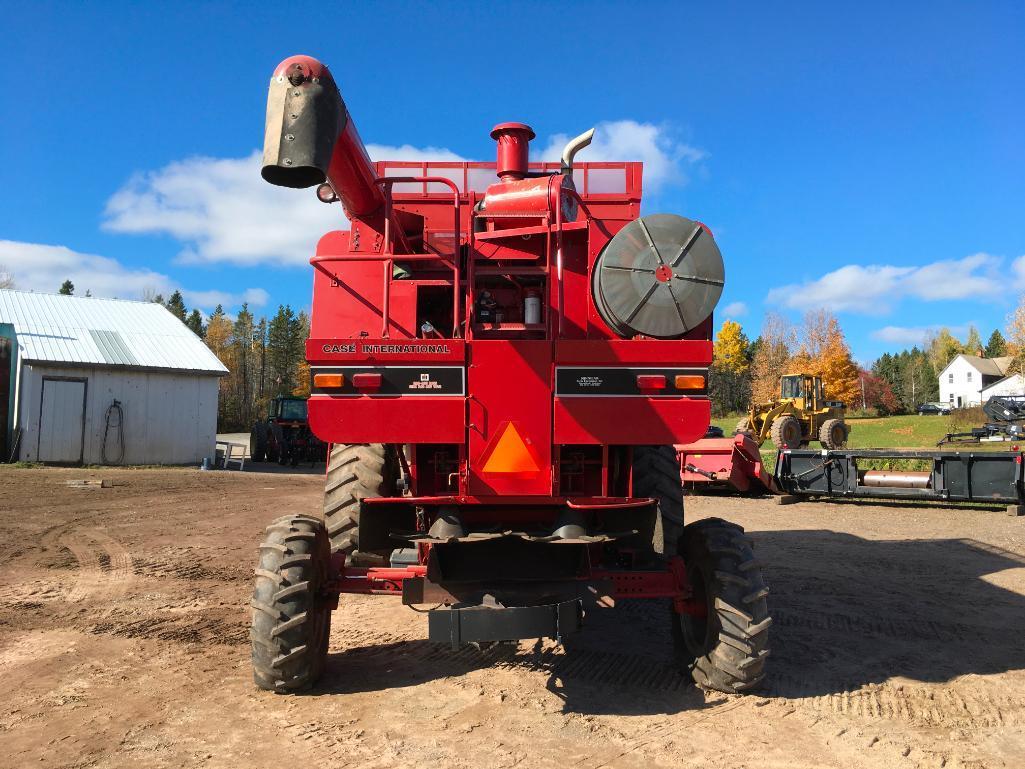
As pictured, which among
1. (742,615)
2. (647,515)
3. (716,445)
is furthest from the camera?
(716,445)

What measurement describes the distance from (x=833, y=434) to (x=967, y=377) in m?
77.5

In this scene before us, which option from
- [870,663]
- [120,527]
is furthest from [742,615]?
[120,527]

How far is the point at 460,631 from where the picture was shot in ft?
13.5

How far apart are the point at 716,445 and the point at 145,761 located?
45.4 ft

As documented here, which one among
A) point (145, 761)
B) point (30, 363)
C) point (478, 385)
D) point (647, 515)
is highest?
point (30, 363)

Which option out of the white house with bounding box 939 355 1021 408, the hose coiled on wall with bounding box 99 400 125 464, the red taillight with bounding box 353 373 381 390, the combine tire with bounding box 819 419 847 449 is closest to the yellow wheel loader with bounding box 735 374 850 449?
the combine tire with bounding box 819 419 847 449

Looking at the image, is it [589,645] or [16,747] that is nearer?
[16,747]

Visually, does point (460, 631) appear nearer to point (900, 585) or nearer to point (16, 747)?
point (16, 747)

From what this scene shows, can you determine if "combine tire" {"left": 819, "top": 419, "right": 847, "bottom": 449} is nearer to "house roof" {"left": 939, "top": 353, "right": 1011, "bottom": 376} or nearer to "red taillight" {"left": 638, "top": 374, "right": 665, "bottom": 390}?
"red taillight" {"left": 638, "top": 374, "right": 665, "bottom": 390}

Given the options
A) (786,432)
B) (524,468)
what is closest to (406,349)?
(524,468)

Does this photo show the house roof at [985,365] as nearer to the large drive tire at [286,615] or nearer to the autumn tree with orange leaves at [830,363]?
the autumn tree with orange leaves at [830,363]

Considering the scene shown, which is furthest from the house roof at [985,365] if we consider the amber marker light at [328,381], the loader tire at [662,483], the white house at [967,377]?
the amber marker light at [328,381]

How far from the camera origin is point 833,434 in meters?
24.4

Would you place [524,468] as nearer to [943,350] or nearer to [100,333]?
[100,333]
